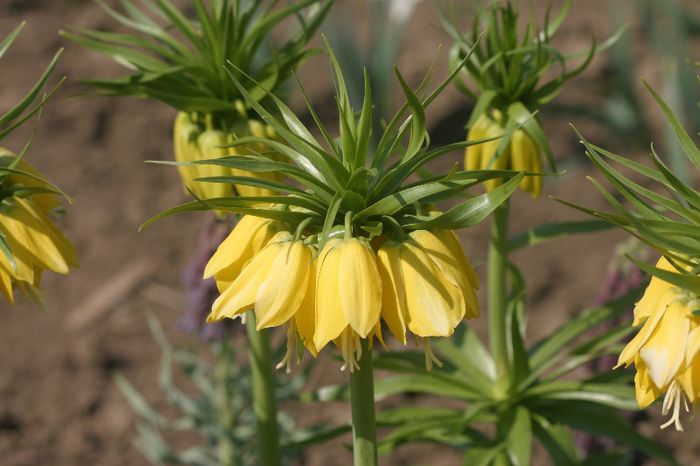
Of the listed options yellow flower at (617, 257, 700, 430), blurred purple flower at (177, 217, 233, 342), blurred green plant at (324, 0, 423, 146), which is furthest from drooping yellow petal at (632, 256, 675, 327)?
blurred green plant at (324, 0, 423, 146)

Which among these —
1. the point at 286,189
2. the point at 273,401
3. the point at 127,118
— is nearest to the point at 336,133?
the point at 127,118

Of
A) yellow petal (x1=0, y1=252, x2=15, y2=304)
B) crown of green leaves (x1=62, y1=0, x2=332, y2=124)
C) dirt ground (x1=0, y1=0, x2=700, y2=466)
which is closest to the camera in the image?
yellow petal (x1=0, y1=252, x2=15, y2=304)

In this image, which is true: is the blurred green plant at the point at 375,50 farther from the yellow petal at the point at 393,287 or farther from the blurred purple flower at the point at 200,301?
the yellow petal at the point at 393,287

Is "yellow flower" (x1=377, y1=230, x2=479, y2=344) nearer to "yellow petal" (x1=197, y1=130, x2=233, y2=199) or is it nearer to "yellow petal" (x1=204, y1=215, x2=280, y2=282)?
"yellow petal" (x1=204, y1=215, x2=280, y2=282)

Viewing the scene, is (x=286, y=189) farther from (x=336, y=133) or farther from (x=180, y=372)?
(x=336, y=133)

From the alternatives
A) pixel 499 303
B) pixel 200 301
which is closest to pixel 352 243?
pixel 499 303

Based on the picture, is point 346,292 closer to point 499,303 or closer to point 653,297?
point 653,297
